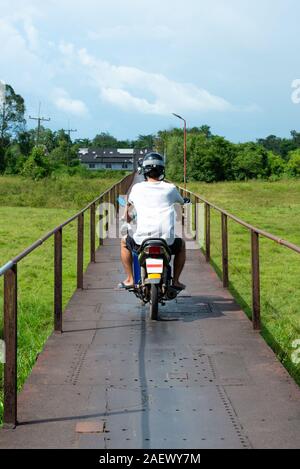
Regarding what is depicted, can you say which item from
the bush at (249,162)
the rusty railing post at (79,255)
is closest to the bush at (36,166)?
the bush at (249,162)

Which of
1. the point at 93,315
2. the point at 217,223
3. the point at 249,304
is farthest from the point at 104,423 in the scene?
the point at 217,223

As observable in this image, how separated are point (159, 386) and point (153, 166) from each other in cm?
296

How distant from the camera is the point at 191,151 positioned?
107438 millimetres

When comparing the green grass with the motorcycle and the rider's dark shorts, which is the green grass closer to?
the motorcycle

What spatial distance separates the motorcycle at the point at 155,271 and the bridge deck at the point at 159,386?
24 cm

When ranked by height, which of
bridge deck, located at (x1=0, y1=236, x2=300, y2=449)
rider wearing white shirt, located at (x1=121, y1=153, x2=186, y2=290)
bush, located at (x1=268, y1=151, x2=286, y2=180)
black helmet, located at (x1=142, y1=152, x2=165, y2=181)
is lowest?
bridge deck, located at (x1=0, y1=236, x2=300, y2=449)

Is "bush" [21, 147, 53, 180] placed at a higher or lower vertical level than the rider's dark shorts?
higher

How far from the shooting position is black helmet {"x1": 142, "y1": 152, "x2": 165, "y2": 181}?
24.3 feet

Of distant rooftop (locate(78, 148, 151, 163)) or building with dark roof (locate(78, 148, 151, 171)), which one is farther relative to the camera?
building with dark roof (locate(78, 148, 151, 171))

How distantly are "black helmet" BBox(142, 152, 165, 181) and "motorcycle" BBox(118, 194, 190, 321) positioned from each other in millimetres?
759

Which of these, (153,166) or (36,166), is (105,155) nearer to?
(36,166)

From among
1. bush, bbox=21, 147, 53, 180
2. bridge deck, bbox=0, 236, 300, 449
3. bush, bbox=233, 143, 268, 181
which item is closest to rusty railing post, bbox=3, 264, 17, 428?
bridge deck, bbox=0, 236, 300, 449

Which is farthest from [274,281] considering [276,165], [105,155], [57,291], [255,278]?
[105,155]

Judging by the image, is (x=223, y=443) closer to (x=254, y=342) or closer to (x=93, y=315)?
(x=254, y=342)
